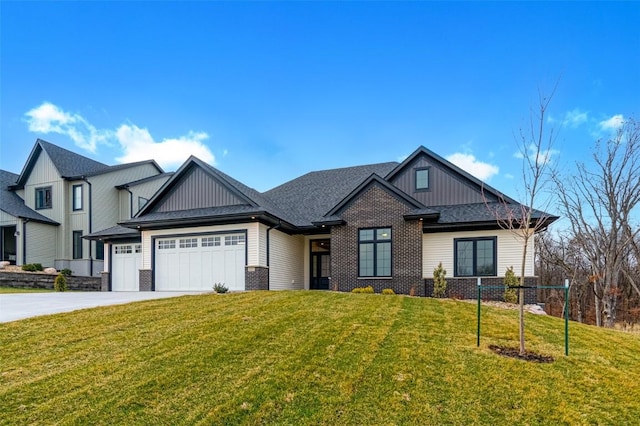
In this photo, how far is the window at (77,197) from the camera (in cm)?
2403

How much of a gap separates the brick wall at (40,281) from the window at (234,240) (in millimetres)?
10101

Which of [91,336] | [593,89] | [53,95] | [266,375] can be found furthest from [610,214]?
[53,95]

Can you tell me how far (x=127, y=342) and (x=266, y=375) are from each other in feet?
9.60

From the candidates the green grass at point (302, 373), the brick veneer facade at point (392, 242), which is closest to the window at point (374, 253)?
the brick veneer facade at point (392, 242)

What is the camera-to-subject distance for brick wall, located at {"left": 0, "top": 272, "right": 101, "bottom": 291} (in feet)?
63.7

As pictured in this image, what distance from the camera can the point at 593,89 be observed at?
1669 centimetres

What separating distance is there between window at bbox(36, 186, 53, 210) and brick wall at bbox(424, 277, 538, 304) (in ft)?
76.7

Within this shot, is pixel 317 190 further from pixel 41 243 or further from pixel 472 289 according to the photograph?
pixel 41 243

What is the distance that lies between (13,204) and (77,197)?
12.9 feet

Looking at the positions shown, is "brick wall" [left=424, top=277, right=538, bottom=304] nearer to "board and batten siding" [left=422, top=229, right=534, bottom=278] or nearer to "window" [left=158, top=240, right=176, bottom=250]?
"board and batten siding" [left=422, top=229, right=534, bottom=278]

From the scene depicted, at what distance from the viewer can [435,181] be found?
16.4 meters

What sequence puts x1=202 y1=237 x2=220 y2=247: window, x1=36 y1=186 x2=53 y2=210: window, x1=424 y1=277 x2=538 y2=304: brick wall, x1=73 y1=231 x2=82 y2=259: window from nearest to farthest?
1. x1=424 y1=277 x2=538 y2=304: brick wall
2. x1=202 y1=237 x2=220 y2=247: window
3. x1=73 y1=231 x2=82 y2=259: window
4. x1=36 y1=186 x2=53 y2=210: window

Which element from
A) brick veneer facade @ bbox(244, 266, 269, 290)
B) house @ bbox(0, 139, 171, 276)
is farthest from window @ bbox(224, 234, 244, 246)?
house @ bbox(0, 139, 171, 276)

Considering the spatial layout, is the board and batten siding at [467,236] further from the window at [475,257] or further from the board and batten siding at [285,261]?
the board and batten siding at [285,261]
